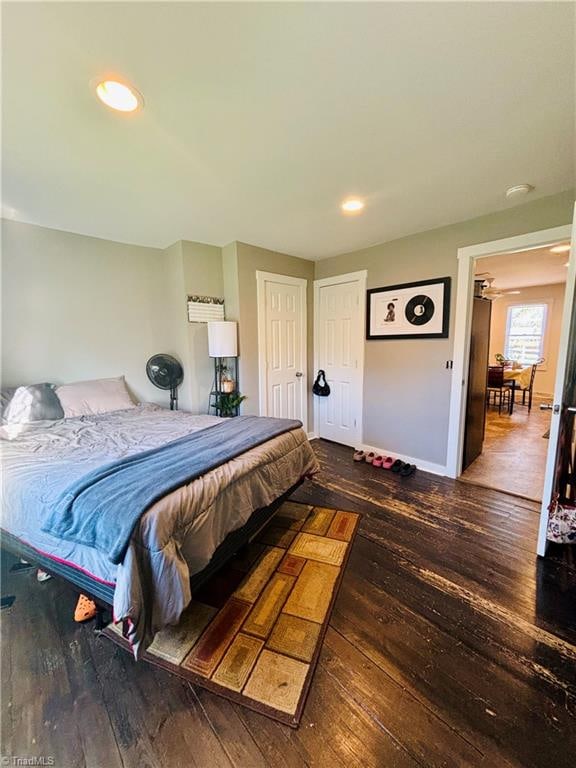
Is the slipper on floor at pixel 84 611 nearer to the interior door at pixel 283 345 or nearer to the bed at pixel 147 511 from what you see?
the bed at pixel 147 511

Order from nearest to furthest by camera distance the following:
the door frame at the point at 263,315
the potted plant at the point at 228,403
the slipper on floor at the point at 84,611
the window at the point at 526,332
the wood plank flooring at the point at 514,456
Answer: the slipper on floor at the point at 84,611 → the wood plank flooring at the point at 514,456 → the potted plant at the point at 228,403 → the door frame at the point at 263,315 → the window at the point at 526,332

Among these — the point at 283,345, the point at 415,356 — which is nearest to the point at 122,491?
the point at 283,345

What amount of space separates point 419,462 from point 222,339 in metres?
2.42

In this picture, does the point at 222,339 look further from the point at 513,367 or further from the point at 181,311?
the point at 513,367

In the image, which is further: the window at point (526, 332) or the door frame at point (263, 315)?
the window at point (526, 332)

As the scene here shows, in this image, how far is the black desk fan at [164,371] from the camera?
3.03 m

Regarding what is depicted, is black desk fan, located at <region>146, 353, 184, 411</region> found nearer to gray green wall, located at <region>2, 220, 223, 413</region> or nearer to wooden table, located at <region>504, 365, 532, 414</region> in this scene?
gray green wall, located at <region>2, 220, 223, 413</region>

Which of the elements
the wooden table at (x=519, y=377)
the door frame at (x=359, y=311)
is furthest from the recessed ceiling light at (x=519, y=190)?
the wooden table at (x=519, y=377)

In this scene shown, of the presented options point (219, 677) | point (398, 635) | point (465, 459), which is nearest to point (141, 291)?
point (219, 677)

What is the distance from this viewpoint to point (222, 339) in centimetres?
293

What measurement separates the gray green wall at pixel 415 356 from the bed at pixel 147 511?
1444 mm

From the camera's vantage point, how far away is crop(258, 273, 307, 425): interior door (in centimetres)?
337

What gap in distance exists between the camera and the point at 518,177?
6.15 ft

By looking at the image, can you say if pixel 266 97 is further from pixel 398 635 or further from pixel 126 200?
pixel 398 635
